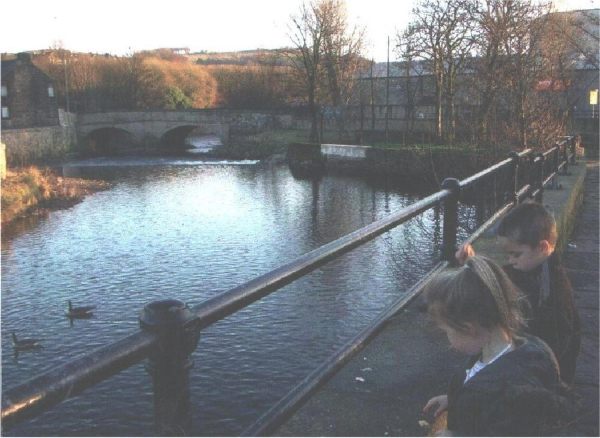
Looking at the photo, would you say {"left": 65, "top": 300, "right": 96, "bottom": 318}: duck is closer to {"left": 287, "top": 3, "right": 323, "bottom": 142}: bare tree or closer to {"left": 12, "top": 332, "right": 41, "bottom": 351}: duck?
{"left": 12, "top": 332, "right": 41, "bottom": 351}: duck

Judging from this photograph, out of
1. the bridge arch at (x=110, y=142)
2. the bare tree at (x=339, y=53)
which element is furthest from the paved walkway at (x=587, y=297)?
the bridge arch at (x=110, y=142)

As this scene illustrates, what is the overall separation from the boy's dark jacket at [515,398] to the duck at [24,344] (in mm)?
10430

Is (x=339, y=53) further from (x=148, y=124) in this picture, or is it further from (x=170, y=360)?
(x=170, y=360)

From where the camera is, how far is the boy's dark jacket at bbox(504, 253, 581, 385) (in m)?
2.40

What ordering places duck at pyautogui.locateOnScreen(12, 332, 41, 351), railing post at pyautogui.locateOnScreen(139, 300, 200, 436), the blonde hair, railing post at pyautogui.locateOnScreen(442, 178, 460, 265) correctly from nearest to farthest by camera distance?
railing post at pyautogui.locateOnScreen(139, 300, 200, 436), the blonde hair, railing post at pyautogui.locateOnScreen(442, 178, 460, 265), duck at pyautogui.locateOnScreen(12, 332, 41, 351)

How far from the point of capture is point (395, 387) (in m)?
2.59

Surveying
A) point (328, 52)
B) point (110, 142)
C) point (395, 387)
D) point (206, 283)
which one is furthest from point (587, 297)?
point (110, 142)

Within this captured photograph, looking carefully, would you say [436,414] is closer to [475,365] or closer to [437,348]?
[475,365]

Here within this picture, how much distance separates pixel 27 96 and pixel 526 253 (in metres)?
57.8

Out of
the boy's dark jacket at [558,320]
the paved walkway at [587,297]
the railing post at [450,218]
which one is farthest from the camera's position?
the railing post at [450,218]

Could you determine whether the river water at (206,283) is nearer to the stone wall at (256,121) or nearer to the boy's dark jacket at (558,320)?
the boy's dark jacket at (558,320)

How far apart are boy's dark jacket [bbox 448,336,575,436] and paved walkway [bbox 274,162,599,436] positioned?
1.81ft

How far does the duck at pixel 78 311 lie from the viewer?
39.9ft

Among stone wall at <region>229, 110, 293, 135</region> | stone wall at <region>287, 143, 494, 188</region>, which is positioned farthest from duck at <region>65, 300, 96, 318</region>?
stone wall at <region>229, 110, 293, 135</region>
